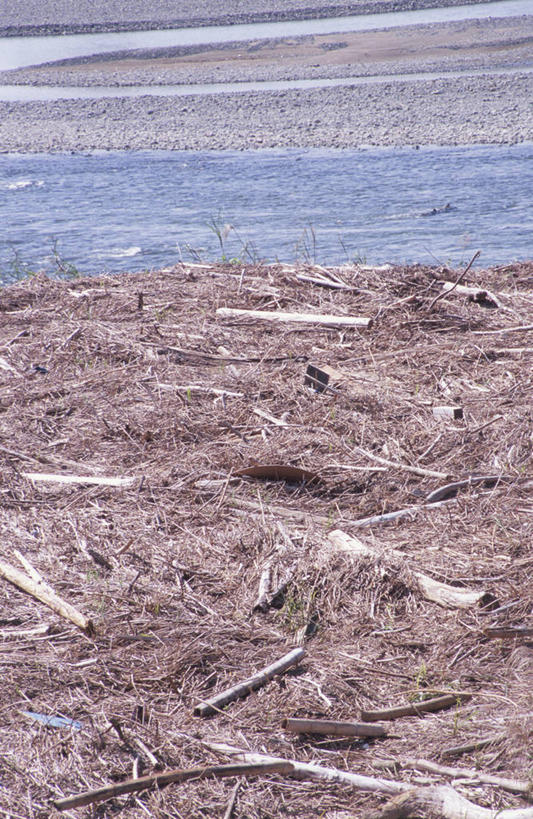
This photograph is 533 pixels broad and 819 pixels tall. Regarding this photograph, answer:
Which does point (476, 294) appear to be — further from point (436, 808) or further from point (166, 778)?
point (166, 778)

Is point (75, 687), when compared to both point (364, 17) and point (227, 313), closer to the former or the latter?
point (227, 313)

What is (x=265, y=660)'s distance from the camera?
299cm

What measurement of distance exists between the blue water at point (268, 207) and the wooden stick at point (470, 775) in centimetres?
615

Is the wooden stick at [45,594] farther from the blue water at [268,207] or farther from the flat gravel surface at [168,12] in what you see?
the flat gravel surface at [168,12]

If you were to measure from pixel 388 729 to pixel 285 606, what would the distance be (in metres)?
0.69

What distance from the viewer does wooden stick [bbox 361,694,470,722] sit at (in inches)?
107

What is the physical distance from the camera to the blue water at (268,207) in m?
10.1

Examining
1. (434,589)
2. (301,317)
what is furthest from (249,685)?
(301,317)

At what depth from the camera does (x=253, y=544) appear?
3.60 meters

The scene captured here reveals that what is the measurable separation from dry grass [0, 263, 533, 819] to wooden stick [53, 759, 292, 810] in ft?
0.10

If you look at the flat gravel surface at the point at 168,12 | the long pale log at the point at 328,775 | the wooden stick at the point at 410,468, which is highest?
the flat gravel surface at the point at 168,12

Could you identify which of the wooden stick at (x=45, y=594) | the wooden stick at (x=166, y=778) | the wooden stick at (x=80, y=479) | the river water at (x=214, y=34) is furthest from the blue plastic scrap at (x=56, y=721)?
the river water at (x=214, y=34)

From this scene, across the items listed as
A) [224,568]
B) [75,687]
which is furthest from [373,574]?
[75,687]

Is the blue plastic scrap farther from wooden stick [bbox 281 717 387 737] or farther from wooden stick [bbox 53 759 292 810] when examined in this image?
wooden stick [bbox 281 717 387 737]
